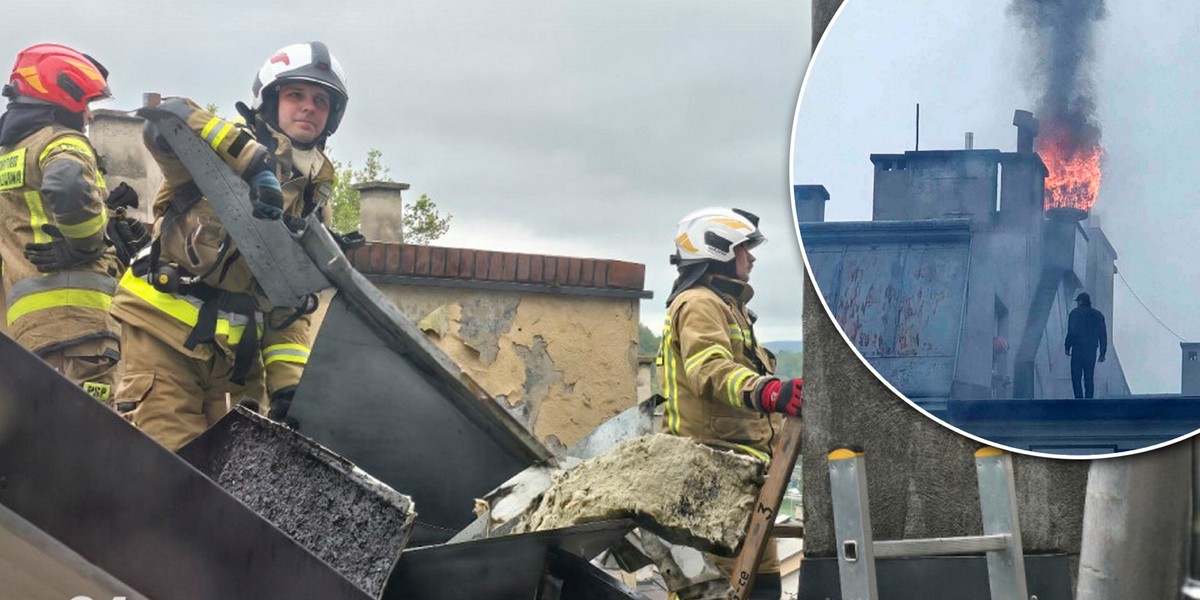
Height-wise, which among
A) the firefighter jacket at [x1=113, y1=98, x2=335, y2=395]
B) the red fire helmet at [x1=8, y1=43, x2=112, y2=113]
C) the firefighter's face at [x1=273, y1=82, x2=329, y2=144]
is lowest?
the firefighter jacket at [x1=113, y1=98, x2=335, y2=395]

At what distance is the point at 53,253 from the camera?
5.76m

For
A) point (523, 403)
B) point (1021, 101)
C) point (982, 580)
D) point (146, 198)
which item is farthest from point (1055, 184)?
point (146, 198)

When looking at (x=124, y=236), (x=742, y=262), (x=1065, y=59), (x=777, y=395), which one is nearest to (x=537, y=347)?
(x=124, y=236)

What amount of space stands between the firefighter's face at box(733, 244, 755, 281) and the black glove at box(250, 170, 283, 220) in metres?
1.72

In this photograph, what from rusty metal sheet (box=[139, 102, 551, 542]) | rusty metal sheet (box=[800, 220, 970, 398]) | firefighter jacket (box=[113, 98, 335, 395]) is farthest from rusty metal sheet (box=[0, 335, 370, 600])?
firefighter jacket (box=[113, 98, 335, 395])

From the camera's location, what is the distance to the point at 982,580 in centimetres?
282

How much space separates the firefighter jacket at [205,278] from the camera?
489 centimetres

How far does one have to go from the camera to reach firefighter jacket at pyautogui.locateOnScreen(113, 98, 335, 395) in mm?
4891

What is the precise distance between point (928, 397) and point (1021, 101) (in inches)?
20.5

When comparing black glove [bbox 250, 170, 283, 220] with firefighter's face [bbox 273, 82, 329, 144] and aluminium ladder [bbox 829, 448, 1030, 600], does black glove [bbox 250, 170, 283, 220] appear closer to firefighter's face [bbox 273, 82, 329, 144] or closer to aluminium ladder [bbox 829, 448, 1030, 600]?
firefighter's face [bbox 273, 82, 329, 144]

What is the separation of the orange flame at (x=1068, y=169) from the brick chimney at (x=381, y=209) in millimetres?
7178

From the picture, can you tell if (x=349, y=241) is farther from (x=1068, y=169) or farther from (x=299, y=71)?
(x=1068, y=169)

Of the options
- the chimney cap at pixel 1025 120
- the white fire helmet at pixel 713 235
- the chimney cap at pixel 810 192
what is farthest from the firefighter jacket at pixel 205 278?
the chimney cap at pixel 1025 120

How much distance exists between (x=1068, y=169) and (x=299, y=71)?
11.3 ft
